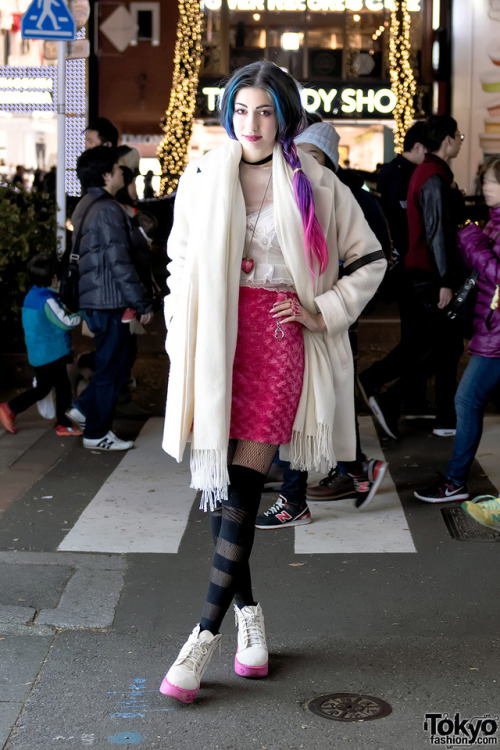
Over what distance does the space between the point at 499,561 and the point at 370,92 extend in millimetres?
18191

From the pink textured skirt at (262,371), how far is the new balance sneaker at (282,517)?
199cm

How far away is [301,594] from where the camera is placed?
4758mm

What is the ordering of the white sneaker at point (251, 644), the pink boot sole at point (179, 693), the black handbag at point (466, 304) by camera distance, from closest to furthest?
the pink boot sole at point (179, 693)
the white sneaker at point (251, 644)
the black handbag at point (466, 304)

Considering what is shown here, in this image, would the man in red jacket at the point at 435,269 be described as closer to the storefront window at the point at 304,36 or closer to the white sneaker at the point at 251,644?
the white sneaker at the point at 251,644

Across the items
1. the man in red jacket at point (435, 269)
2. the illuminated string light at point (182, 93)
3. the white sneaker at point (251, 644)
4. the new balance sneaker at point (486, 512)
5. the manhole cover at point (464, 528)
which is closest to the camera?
the white sneaker at point (251, 644)

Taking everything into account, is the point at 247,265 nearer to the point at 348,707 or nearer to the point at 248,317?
the point at 248,317

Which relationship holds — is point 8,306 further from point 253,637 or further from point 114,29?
point 114,29

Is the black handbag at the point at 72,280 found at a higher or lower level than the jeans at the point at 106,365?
higher

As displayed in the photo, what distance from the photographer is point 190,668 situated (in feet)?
12.2

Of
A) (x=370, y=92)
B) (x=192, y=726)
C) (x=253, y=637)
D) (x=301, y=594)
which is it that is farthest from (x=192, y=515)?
(x=370, y=92)

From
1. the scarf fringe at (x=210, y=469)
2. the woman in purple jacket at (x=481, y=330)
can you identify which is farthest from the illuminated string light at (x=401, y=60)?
the scarf fringe at (x=210, y=469)

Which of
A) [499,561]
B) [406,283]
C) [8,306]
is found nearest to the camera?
[499,561]

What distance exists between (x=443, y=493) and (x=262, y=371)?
2.70 meters

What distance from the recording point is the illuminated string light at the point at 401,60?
2092 centimetres
